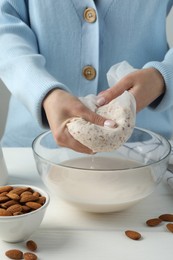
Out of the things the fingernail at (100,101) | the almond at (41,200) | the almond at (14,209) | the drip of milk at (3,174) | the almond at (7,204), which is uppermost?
the fingernail at (100,101)

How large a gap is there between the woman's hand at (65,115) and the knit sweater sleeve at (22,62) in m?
0.04

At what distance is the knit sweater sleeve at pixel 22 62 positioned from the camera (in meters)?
0.72

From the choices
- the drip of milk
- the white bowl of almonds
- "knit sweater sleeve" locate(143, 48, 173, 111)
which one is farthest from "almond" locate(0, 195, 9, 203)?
"knit sweater sleeve" locate(143, 48, 173, 111)

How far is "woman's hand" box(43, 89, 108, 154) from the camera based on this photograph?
2.04ft

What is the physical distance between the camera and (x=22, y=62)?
2.62 ft

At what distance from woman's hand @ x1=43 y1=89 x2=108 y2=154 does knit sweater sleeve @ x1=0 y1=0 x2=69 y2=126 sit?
4cm

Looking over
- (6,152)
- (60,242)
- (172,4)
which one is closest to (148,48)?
(172,4)

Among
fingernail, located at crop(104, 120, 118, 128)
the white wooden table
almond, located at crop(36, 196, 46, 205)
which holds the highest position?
fingernail, located at crop(104, 120, 118, 128)

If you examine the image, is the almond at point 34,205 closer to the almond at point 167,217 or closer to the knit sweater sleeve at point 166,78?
the almond at point 167,217

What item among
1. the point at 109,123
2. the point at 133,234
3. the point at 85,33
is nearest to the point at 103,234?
the point at 133,234

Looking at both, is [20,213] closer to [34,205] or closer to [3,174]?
[34,205]

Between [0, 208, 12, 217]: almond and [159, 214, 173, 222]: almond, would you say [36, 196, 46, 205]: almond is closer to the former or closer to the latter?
[0, 208, 12, 217]: almond

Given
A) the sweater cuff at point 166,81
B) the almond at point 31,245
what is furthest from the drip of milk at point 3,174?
the sweater cuff at point 166,81

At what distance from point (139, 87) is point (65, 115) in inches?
5.6
